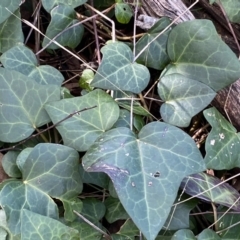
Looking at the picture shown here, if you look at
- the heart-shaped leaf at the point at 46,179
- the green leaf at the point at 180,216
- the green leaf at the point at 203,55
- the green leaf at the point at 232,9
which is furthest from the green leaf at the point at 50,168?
the green leaf at the point at 232,9

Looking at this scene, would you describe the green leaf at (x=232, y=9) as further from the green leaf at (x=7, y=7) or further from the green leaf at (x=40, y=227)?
the green leaf at (x=40, y=227)

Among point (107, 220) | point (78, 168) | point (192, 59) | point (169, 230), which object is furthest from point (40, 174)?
point (192, 59)

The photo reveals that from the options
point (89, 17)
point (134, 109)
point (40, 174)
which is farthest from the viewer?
point (89, 17)

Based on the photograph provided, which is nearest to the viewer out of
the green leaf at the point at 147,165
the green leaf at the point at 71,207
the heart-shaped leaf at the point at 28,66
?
the green leaf at the point at 147,165

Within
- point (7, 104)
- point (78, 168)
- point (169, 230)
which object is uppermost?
point (7, 104)

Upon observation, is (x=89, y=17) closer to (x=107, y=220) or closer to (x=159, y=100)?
(x=159, y=100)

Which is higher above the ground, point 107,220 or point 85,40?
point 85,40

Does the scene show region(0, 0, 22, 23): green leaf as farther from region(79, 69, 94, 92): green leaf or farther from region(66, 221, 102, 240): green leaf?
region(66, 221, 102, 240): green leaf
